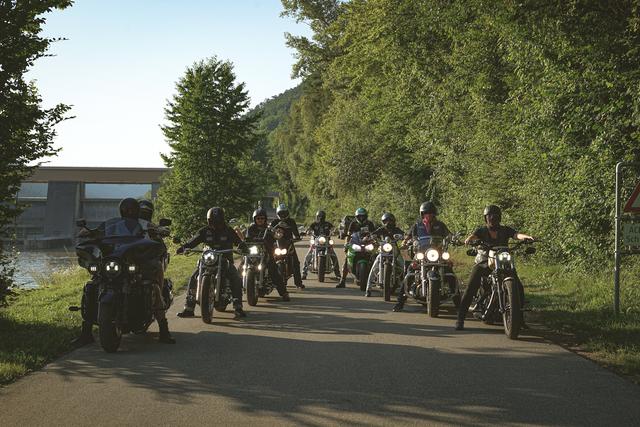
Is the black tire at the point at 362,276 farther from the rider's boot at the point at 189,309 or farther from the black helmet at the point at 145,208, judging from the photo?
the black helmet at the point at 145,208

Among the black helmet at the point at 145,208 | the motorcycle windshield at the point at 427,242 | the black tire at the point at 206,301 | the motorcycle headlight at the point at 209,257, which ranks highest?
the black helmet at the point at 145,208

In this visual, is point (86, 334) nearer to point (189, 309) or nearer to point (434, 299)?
point (189, 309)

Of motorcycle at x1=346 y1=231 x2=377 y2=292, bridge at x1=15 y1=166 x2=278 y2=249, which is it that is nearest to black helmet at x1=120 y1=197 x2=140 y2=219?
motorcycle at x1=346 y1=231 x2=377 y2=292

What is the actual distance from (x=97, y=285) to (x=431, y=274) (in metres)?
5.29

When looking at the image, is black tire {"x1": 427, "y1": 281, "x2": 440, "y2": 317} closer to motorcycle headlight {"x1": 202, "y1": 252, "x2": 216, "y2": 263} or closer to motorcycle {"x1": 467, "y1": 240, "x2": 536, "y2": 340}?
motorcycle {"x1": 467, "y1": 240, "x2": 536, "y2": 340}

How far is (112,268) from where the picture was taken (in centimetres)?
798

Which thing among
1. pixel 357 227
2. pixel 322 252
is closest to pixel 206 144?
pixel 322 252

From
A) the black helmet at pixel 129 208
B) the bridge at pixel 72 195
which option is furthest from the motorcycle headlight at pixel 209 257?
the bridge at pixel 72 195

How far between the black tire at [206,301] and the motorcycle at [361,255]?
523cm

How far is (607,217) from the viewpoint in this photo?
1327cm

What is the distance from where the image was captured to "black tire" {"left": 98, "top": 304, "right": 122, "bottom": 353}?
774cm

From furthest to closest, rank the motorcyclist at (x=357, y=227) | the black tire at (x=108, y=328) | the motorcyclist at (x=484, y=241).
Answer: the motorcyclist at (x=357, y=227), the motorcyclist at (x=484, y=241), the black tire at (x=108, y=328)

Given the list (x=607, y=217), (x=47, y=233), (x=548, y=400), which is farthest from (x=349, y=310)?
(x=47, y=233)

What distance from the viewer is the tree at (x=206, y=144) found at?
36.5m
